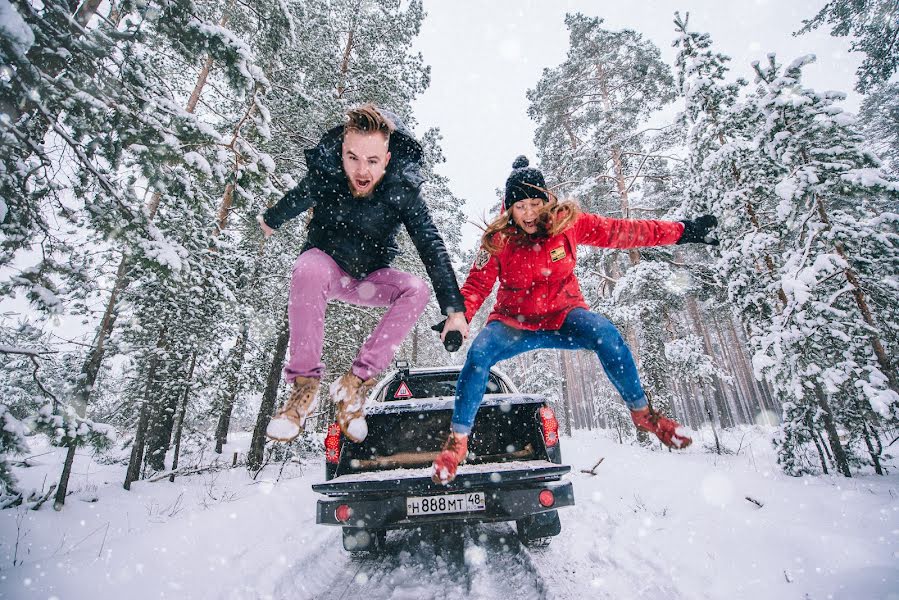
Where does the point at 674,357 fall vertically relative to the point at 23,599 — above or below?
above

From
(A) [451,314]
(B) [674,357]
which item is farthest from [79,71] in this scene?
(B) [674,357]

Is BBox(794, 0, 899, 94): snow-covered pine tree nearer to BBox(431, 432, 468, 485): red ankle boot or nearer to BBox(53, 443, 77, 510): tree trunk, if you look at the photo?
BBox(431, 432, 468, 485): red ankle boot

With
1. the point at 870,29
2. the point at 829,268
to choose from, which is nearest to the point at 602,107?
the point at 870,29

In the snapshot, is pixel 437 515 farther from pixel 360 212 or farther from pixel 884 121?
pixel 884 121

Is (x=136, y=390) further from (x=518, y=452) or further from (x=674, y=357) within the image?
(x=674, y=357)

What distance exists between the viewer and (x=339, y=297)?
8.50ft

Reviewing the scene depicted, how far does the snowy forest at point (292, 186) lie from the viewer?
122 inches

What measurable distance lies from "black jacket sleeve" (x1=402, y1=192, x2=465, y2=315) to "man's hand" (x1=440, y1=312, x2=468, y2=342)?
33 mm

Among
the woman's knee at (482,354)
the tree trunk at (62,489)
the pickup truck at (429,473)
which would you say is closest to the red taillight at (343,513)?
the pickup truck at (429,473)

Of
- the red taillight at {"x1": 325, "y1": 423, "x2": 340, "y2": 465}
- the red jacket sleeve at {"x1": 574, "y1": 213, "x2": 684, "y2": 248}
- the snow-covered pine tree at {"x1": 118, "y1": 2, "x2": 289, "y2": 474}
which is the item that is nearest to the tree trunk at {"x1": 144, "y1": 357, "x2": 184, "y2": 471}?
the snow-covered pine tree at {"x1": 118, "y1": 2, "x2": 289, "y2": 474}

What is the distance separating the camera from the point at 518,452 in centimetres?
348

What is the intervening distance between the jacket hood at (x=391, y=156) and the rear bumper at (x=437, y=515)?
2.30 metres

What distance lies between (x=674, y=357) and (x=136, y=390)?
1472 cm

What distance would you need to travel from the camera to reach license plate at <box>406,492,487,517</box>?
9.20ft
